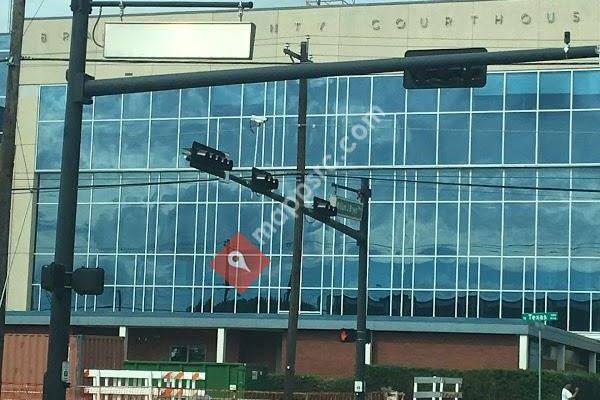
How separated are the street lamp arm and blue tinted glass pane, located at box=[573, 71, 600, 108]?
40094 millimetres

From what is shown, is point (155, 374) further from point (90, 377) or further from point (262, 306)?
point (262, 306)

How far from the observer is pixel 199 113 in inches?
2306

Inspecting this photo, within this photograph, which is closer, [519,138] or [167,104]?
[519,138]

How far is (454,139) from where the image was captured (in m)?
55.4

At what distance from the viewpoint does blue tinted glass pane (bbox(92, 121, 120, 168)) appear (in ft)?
196

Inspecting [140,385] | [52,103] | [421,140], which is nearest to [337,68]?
[140,385]

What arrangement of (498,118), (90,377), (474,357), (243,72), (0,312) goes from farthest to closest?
(498,118) → (474,357) → (90,377) → (0,312) → (243,72)

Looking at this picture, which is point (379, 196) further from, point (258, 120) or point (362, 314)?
point (362, 314)

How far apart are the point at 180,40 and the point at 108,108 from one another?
43.7 meters

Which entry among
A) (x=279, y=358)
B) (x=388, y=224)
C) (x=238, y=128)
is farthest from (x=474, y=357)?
(x=238, y=128)

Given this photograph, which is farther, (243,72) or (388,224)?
(388,224)

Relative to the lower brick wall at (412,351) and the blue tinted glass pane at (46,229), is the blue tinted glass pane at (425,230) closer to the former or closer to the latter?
the lower brick wall at (412,351)

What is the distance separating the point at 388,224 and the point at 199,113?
10.8 meters

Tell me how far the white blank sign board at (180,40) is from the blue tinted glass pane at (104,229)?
140 ft
